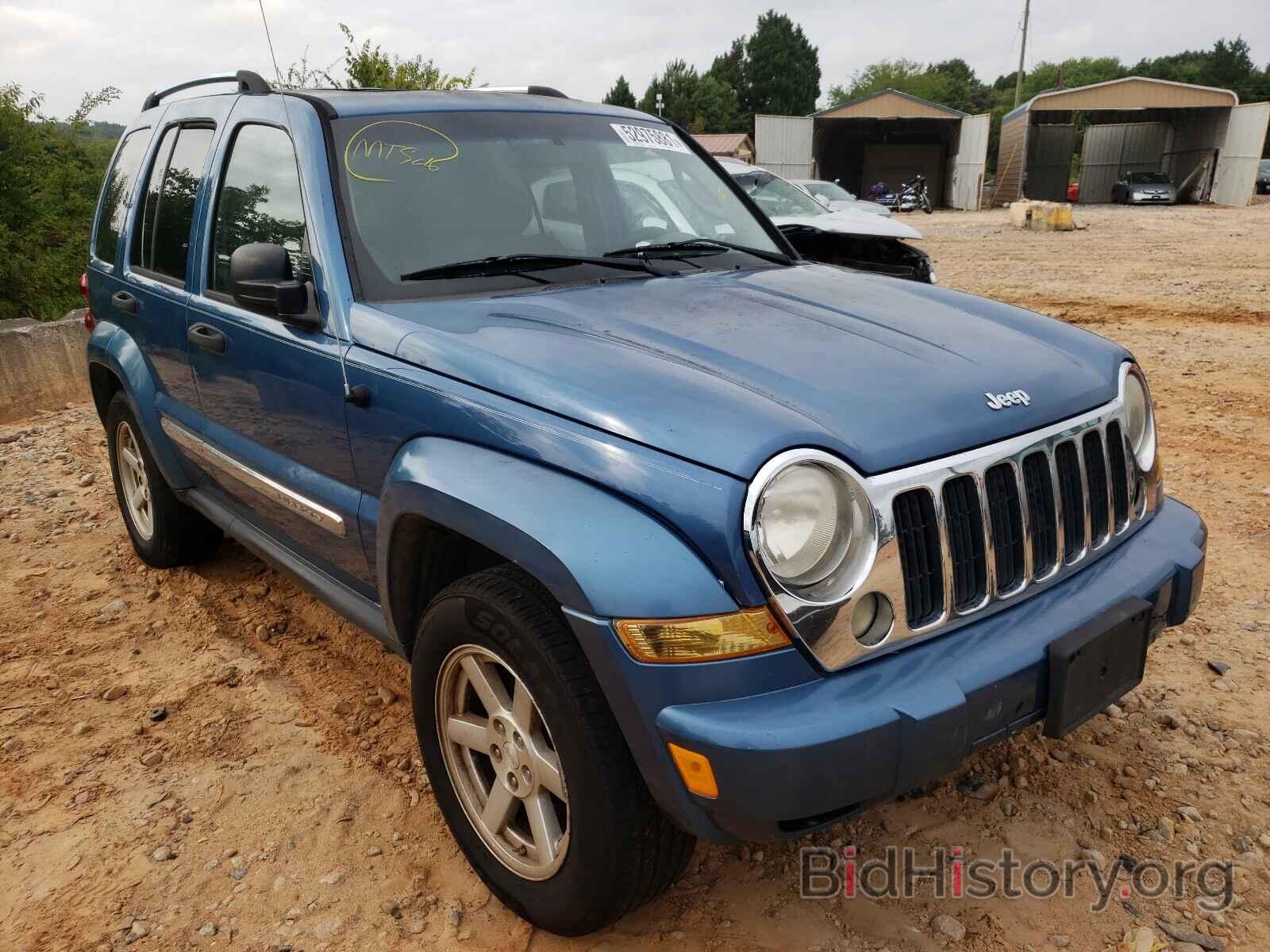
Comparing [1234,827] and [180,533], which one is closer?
[1234,827]

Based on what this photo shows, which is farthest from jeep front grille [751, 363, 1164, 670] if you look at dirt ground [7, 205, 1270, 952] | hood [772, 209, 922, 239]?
hood [772, 209, 922, 239]

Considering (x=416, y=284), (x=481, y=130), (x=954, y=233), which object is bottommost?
(x=954, y=233)

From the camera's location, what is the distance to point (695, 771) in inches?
69.2

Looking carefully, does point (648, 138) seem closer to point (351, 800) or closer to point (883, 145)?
point (351, 800)

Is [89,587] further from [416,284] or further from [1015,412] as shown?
[1015,412]

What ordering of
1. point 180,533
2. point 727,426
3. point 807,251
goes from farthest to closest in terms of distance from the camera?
point 807,251
point 180,533
point 727,426

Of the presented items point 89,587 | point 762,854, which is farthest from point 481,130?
point 89,587

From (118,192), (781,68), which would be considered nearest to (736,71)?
(781,68)

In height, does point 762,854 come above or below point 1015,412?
below

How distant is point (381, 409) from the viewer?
241 centimetres

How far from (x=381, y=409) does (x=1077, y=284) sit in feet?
39.5

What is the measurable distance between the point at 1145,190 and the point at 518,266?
36064 millimetres

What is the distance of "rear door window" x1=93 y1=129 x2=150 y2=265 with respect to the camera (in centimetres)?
408

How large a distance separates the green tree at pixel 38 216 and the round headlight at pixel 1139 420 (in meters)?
8.76
